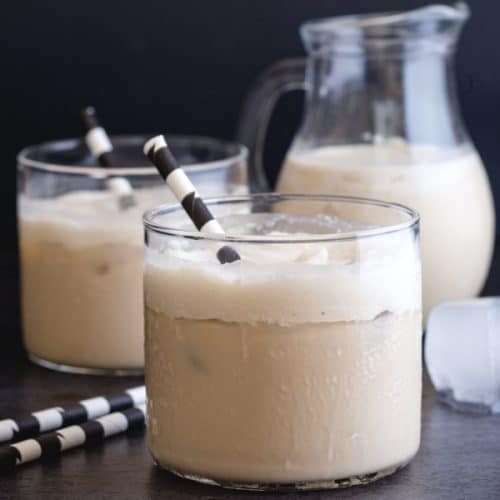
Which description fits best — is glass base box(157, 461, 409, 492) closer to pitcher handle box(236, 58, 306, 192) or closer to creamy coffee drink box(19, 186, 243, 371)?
creamy coffee drink box(19, 186, 243, 371)

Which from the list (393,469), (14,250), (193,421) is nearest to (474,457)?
(393,469)

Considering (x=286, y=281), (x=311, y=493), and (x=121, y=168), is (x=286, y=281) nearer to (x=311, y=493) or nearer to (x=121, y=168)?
(x=311, y=493)

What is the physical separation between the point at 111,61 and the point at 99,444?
2.66 ft

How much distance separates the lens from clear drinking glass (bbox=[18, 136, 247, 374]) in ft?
4.02

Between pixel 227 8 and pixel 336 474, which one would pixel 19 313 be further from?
pixel 336 474

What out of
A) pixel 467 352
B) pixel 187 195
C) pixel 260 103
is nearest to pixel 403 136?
pixel 260 103

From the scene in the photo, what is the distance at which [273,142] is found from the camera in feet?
5.73

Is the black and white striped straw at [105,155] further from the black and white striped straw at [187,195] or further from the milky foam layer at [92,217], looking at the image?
the black and white striped straw at [187,195]

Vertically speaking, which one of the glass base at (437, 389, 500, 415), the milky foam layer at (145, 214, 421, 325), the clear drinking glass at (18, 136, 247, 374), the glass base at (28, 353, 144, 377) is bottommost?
the glass base at (28, 353, 144, 377)

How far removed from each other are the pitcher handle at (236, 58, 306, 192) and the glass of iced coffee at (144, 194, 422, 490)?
1.80 ft

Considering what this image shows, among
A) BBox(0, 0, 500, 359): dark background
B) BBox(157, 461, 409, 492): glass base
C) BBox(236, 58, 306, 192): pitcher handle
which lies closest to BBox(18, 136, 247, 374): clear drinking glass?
BBox(236, 58, 306, 192): pitcher handle

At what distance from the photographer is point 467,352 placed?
1116 millimetres

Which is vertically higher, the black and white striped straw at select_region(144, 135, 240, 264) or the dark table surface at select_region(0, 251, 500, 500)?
the black and white striped straw at select_region(144, 135, 240, 264)

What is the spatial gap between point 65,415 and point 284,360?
0.24 m
